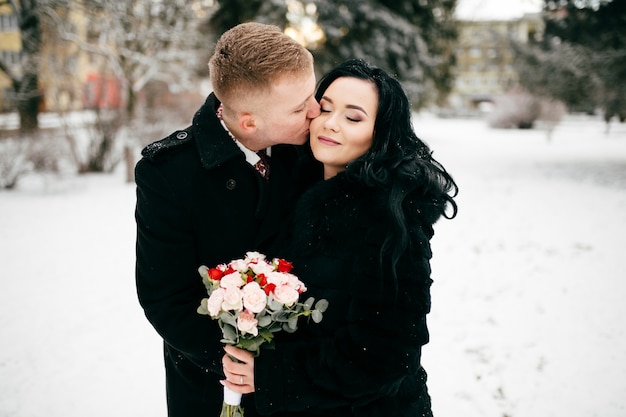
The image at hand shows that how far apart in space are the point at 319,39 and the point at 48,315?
16551 millimetres

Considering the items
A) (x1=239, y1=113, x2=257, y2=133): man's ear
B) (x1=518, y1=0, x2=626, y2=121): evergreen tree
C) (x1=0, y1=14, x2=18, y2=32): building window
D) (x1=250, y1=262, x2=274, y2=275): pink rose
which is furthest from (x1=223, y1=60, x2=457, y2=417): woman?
(x1=0, y1=14, x2=18, y2=32): building window

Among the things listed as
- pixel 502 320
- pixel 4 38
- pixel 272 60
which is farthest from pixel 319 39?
pixel 4 38

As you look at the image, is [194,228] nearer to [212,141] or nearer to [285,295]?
[212,141]

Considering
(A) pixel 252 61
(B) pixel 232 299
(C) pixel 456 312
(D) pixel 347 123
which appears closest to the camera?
(B) pixel 232 299

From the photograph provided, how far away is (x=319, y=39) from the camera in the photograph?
1953cm

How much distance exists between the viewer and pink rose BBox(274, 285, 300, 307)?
5.51ft

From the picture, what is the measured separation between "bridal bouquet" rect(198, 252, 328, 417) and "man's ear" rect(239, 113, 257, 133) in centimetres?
57

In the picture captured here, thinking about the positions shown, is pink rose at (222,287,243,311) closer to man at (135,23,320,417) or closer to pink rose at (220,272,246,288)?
pink rose at (220,272,246,288)

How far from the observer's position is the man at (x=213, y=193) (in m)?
1.84

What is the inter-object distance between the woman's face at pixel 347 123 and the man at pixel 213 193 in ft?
0.41

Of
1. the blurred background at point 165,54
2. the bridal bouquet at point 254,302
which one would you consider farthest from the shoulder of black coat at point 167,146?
the blurred background at point 165,54

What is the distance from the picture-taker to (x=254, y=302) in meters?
1.70

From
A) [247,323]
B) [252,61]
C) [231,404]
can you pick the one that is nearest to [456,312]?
[231,404]

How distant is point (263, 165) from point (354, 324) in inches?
35.4
